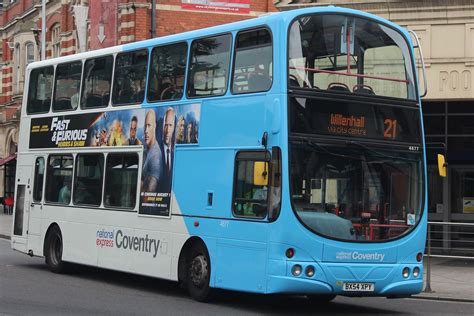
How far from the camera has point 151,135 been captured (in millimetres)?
13812

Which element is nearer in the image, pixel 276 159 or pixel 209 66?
pixel 276 159

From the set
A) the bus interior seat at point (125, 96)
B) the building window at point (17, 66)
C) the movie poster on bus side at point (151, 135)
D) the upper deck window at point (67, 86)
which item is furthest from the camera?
the building window at point (17, 66)

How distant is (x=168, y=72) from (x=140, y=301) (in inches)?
149

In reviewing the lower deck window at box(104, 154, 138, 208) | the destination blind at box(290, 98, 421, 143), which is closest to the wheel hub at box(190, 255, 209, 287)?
the lower deck window at box(104, 154, 138, 208)

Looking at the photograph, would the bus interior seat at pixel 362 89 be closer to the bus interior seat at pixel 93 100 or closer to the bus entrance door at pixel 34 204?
the bus interior seat at pixel 93 100

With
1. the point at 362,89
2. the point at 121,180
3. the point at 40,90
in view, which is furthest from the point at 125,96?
the point at 362,89

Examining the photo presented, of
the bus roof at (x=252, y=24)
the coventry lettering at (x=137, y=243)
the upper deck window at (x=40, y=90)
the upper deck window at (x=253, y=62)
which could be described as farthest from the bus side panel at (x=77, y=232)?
the upper deck window at (x=253, y=62)

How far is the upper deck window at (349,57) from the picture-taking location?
37.3 ft

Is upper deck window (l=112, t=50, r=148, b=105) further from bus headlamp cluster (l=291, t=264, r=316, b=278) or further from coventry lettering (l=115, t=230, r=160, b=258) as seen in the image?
bus headlamp cluster (l=291, t=264, r=316, b=278)

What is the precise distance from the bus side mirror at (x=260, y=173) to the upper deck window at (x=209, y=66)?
57.6 inches

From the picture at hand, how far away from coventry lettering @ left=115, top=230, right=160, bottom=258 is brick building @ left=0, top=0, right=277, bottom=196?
14.8m

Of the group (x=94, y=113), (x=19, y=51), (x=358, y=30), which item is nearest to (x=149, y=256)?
(x=94, y=113)

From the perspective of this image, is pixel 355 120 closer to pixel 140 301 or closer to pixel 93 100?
pixel 140 301

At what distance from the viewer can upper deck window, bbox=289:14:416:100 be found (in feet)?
37.3
